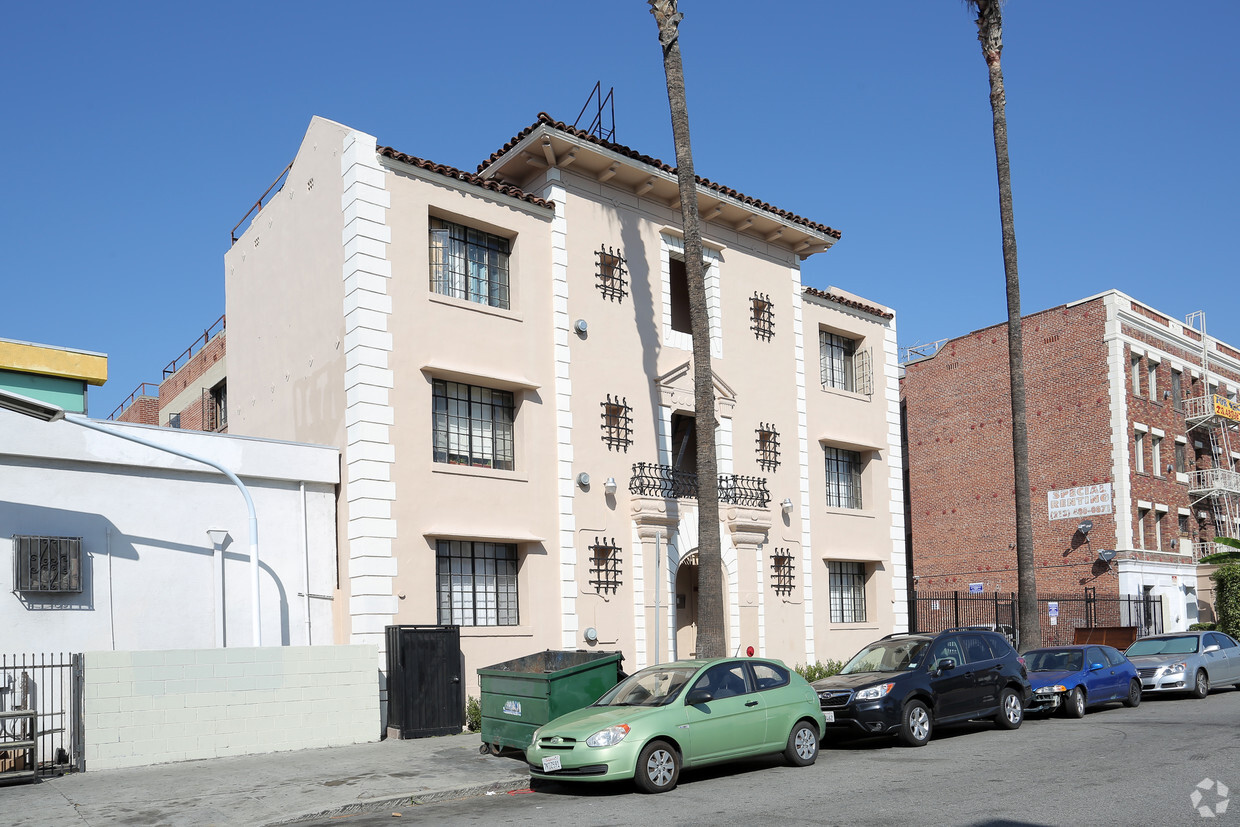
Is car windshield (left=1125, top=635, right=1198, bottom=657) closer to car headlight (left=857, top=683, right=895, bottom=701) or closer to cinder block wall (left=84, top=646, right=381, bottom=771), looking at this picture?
car headlight (left=857, top=683, right=895, bottom=701)

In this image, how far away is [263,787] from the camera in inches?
485

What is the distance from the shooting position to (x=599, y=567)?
19.7m

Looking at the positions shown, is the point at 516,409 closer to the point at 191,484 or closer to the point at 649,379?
the point at 649,379

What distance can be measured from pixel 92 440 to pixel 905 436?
109 ft

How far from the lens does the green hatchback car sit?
1131cm

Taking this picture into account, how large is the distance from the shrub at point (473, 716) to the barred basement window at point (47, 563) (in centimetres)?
598

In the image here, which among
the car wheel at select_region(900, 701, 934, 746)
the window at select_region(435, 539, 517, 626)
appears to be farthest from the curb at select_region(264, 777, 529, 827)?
the window at select_region(435, 539, 517, 626)

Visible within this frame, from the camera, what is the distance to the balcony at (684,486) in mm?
20656

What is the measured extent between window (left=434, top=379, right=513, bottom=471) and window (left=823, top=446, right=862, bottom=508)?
9.30 m

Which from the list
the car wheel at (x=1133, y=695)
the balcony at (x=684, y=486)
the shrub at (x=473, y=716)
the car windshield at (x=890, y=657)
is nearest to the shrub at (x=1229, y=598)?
the car wheel at (x=1133, y=695)

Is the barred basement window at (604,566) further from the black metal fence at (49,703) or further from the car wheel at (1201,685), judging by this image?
the car wheel at (1201,685)

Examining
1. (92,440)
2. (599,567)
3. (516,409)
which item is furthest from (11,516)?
(599,567)

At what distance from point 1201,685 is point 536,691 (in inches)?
590

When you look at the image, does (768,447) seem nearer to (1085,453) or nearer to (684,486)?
(684,486)
